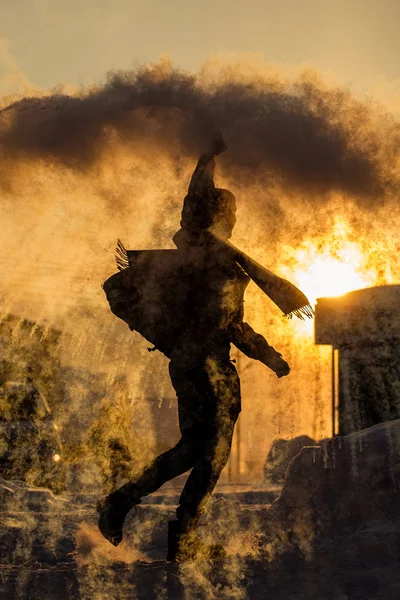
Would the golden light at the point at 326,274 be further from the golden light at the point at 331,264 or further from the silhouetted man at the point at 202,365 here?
the silhouetted man at the point at 202,365

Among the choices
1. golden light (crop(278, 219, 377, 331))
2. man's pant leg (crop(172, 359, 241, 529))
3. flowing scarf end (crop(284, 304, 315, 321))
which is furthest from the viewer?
golden light (crop(278, 219, 377, 331))

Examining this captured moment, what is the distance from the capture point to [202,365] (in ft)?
10.2

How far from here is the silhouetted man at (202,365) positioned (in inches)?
117

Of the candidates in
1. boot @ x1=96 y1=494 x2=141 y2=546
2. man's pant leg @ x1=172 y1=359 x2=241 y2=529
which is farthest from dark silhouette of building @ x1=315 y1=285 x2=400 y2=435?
boot @ x1=96 y1=494 x2=141 y2=546

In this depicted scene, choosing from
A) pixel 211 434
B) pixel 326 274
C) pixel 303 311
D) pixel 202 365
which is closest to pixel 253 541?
pixel 211 434

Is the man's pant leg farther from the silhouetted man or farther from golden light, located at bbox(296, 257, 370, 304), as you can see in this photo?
golden light, located at bbox(296, 257, 370, 304)

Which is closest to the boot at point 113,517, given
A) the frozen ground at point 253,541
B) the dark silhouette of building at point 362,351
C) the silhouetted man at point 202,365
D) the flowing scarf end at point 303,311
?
the silhouetted man at point 202,365

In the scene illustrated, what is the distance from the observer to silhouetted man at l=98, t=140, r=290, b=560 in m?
2.98

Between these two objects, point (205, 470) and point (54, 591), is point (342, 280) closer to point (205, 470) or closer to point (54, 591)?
point (205, 470)

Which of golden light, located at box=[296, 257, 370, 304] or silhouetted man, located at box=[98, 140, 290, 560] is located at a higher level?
golden light, located at box=[296, 257, 370, 304]

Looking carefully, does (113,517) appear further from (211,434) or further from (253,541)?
(253,541)

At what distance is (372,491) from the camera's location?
3.70 meters

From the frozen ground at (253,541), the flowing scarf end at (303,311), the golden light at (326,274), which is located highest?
the golden light at (326,274)

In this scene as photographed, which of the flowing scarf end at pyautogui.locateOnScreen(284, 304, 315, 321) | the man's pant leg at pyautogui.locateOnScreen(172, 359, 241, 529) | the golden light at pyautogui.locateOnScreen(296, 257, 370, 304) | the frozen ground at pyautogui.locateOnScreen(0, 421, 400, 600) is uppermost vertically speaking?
the golden light at pyautogui.locateOnScreen(296, 257, 370, 304)
